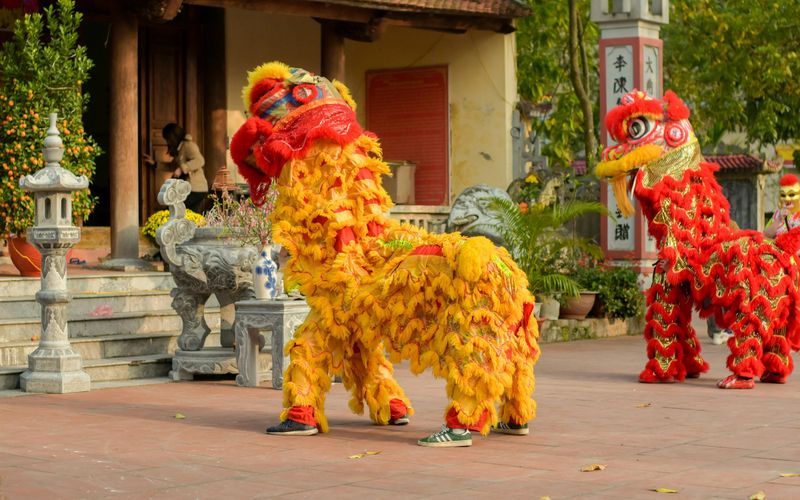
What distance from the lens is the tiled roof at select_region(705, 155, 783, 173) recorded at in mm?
28500

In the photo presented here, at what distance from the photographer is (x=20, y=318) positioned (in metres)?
11.3

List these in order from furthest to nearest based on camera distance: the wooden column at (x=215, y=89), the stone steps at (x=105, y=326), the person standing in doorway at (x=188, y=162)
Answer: the wooden column at (x=215, y=89) → the person standing in doorway at (x=188, y=162) → the stone steps at (x=105, y=326)

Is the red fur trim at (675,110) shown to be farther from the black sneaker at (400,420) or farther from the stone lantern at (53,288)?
the stone lantern at (53,288)

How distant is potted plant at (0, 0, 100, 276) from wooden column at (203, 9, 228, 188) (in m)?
3.82

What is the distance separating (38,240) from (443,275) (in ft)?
12.7

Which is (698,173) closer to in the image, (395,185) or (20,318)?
(20,318)

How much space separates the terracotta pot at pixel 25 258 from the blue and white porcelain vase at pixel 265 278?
269cm

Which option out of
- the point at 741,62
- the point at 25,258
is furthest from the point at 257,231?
the point at 741,62

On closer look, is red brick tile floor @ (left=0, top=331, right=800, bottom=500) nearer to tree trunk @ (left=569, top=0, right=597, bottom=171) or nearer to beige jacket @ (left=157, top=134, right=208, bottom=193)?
beige jacket @ (left=157, top=134, right=208, bottom=193)

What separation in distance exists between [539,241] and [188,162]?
13.0 feet

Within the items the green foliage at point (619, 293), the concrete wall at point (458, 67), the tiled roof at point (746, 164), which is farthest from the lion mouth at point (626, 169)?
the tiled roof at point (746, 164)

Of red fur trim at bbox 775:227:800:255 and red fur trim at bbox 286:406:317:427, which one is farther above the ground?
red fur trim at bbox 775:227:800:255

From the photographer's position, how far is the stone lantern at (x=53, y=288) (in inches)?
396

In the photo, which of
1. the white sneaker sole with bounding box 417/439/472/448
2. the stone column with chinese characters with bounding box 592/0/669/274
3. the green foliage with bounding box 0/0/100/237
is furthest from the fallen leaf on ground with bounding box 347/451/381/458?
the stone column with chinese characters with bounding box 592/0/669/274
